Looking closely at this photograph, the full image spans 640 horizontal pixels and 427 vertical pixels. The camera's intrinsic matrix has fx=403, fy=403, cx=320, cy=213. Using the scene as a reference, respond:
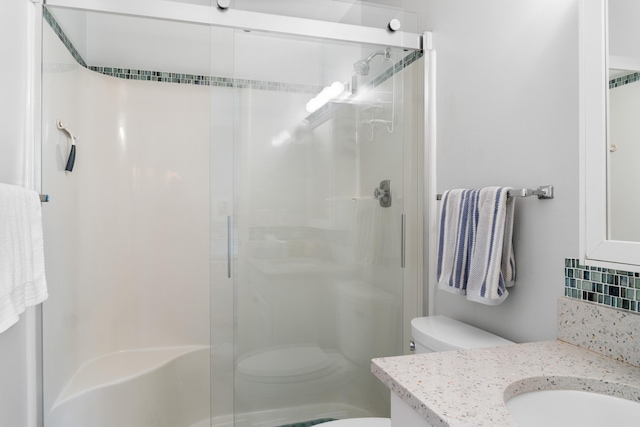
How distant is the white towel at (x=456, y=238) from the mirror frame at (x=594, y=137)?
37cm

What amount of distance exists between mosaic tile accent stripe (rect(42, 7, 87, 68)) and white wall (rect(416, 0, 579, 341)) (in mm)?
1690

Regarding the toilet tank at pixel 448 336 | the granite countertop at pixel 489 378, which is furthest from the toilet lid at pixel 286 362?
the granite countertop at pixel 489 378

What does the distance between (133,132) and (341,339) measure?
172cm

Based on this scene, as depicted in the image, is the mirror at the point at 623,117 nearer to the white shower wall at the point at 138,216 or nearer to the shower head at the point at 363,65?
the shower head at the point at 363,65

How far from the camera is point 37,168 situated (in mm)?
1624

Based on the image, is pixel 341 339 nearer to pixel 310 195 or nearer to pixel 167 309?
pixel 310 195

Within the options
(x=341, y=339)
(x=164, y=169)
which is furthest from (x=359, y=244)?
(x=164, y=169)

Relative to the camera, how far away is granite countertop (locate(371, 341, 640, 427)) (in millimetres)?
709

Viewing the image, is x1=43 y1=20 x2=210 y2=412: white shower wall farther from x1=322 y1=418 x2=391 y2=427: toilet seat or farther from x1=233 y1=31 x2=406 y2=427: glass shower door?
x1=322 y1=418 x2=391 y2=427: toilet seat

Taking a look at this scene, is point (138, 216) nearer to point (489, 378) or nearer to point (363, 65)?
point (363, 65)

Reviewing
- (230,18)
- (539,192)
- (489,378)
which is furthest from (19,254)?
(539,192)

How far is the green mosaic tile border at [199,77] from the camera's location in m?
1.61

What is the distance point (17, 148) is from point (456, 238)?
5.53 feet

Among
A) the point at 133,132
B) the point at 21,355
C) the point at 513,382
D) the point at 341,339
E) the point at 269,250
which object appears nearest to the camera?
the point at 513,382
